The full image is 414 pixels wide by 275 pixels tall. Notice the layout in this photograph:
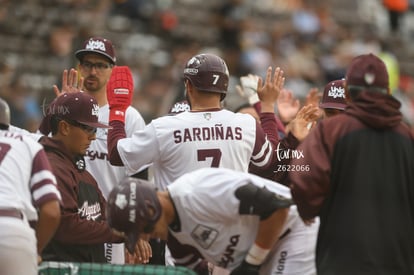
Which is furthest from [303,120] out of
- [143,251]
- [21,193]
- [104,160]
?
[21,193]

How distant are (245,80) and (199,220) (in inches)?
166

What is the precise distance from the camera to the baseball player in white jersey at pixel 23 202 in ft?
21.7

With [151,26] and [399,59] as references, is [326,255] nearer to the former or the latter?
[151,26]

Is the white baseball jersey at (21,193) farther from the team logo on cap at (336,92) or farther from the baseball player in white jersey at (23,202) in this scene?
the team logo on cap at (336,92)

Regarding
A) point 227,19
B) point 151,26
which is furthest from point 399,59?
→ point 151,26

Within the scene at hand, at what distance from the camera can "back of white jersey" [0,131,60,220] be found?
264 inches

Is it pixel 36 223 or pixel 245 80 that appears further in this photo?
pixel 245 80

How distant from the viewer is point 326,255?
22.1 feet

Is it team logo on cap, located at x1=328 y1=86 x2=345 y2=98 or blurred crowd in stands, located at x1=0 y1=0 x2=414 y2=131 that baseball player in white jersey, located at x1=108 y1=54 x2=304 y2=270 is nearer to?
team logo on cap, located at x1=328 y1=86 x2=345 y2=98

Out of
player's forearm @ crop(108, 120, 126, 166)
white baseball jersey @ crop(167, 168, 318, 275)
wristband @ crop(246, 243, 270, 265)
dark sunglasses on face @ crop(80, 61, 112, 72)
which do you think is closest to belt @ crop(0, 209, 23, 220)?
white baseball jersey @ crop(167, 168, 318, 275)

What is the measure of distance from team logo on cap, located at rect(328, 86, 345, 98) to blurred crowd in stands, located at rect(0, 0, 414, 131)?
15.7 feet

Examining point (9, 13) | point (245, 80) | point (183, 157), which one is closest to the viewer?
point (183, 157)

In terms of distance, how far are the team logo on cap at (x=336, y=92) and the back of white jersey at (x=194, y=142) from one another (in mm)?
1075

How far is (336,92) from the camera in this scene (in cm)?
904
